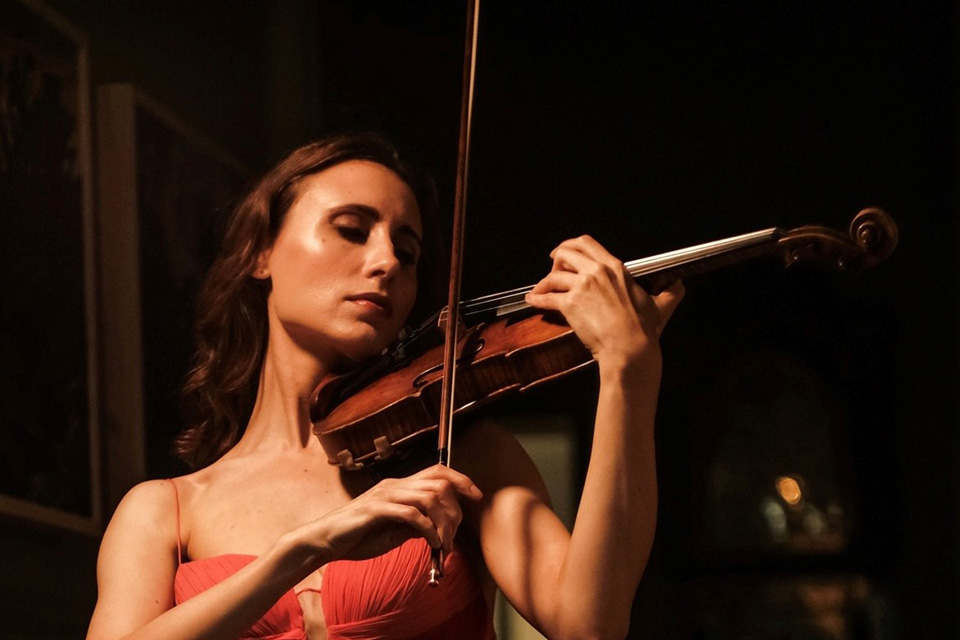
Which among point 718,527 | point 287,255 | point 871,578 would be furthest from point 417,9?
point 871,578

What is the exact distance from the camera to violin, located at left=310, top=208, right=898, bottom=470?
1.60 meters

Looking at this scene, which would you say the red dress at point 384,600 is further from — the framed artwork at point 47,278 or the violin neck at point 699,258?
the framed artwork at point 47,278

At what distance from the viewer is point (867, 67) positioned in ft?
7.34

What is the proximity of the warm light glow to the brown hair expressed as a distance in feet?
2.16

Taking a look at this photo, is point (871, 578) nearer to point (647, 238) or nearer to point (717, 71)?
point (647, 238)

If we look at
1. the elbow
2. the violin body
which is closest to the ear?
the violin body

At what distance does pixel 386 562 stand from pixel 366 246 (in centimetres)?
40

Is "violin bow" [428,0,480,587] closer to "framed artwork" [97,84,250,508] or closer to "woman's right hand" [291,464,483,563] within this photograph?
"woman's right hand" [291,464,483,563]

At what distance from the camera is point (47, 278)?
7.38ft

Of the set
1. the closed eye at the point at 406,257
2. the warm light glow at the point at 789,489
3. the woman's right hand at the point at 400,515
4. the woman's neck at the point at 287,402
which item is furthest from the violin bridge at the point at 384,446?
the warm light glow at the point at 789,489

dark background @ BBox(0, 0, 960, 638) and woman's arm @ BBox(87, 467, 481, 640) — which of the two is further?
dark background @ BBox(0, 0, 960, 638)

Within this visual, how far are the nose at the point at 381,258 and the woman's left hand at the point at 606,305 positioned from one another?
27 cm

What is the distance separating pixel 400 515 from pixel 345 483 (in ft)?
1.08

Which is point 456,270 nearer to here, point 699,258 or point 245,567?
point 699,258
